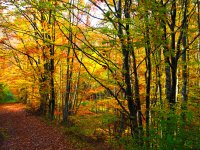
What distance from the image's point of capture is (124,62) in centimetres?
714

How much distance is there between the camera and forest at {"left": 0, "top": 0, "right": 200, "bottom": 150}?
230 inches

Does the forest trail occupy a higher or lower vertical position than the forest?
lower

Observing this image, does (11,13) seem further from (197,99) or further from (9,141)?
(197,99)

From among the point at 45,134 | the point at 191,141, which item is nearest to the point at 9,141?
the point at 45,134

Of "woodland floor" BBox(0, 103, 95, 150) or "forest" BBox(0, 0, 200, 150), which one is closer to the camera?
"forest" BBox(0, 0, 200, 150)

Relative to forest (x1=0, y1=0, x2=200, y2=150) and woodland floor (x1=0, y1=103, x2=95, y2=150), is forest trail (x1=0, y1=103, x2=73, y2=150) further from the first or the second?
forest (x1=0, y1=0, x2=200, y2=150)

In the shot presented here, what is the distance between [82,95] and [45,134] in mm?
8634

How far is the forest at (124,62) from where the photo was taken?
19.2 feet

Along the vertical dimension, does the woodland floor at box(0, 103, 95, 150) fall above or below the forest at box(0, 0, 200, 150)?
below

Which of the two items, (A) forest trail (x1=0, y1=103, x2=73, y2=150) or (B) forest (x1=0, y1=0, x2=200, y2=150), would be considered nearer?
(B) forest (x1=0, y1=0, x2=200, y2=150)

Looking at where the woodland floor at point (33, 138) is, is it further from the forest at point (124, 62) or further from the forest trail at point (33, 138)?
the forest at point (124, 62)

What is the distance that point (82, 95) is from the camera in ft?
69.9

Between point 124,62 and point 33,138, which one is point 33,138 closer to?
point 33,138

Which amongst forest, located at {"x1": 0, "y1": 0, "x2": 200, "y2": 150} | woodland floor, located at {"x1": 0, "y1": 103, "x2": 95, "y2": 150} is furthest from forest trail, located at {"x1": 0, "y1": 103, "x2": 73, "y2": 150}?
forest, located at {"x1": 0, "y1": 0, "x2": 200, "y2": 150}
